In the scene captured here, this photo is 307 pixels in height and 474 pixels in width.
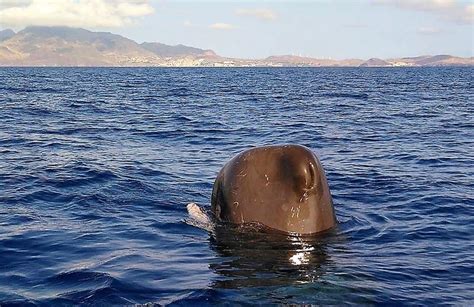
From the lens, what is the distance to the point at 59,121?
1083 inches

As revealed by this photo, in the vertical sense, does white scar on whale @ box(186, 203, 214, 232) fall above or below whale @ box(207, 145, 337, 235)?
below

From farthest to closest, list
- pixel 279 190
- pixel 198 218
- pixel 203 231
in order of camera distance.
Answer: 1. pixel 198 218
2. pixel 203 231
3. pixel 279 190

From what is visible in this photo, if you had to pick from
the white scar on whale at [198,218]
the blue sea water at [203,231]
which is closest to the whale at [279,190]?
the blue sea water at [203,231]

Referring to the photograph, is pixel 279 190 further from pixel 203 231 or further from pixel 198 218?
pixel 198 218

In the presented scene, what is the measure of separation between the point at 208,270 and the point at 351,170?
8.71 metres

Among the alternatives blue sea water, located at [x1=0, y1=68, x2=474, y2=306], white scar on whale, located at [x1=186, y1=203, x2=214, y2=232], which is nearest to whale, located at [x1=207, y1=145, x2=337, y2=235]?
blue sea water, located at [x1=0, y1=68, x2=474, y2=306]

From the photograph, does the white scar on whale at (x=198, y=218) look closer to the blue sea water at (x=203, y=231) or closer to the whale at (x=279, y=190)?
the blue sea water at (x=203, y=231)

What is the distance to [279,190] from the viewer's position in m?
8.66

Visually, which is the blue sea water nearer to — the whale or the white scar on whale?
the white scar on whale

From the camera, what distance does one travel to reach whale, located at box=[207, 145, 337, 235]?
28.0 feet

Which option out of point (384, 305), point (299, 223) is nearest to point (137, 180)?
point (299, 223)

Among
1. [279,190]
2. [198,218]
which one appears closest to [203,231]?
[198,218]

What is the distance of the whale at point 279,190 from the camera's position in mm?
8543

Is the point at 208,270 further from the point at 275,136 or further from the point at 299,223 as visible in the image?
the point at 275,136
